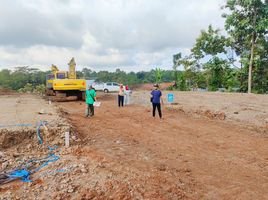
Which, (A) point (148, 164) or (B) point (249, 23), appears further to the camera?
(B) point (249, 23)

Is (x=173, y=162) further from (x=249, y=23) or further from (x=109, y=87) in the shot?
(x=109, y=87)

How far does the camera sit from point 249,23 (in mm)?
28094

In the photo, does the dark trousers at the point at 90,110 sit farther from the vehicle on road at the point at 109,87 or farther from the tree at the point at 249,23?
the vehicle on road at the point at 109,87

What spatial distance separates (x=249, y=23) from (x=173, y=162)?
1022 inches

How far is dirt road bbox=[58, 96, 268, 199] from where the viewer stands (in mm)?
4551

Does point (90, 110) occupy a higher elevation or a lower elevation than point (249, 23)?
lower

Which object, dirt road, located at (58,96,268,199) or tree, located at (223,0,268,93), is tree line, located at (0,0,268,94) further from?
Answer: dirt road, located at (58,96,268,199)

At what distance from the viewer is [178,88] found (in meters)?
39.7

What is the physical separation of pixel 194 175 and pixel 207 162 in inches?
38.3

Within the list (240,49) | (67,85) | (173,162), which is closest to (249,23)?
(240,49)

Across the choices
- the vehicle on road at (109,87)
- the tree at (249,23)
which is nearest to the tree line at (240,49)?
the tree at (249,23)

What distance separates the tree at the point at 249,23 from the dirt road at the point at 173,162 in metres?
20.4

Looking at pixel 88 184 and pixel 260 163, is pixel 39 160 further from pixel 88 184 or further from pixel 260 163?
pixel 260 163

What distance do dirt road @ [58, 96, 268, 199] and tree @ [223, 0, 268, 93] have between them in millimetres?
20416
